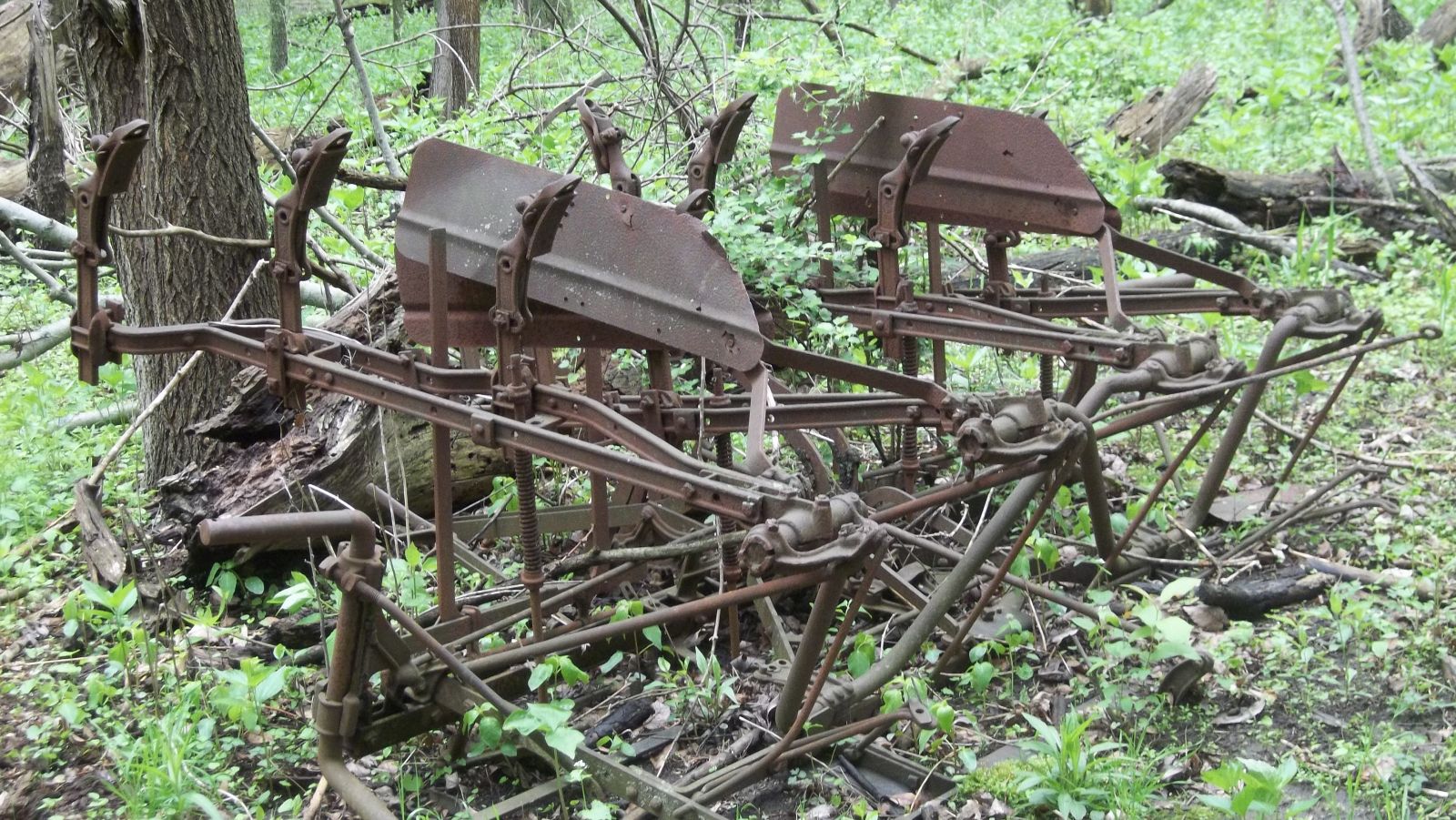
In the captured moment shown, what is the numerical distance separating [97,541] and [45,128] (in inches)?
109

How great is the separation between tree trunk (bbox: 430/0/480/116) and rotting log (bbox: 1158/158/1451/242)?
5.31 meters

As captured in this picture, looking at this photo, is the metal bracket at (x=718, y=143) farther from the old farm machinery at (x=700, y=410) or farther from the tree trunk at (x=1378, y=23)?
the tree trunk at (x=1378, y=23)

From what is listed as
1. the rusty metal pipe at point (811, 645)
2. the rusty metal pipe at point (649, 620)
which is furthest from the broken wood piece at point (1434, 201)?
the rusty metal pipe at point (649, 620)

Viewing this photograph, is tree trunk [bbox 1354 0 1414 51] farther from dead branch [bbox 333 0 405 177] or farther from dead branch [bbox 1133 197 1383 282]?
dead branch [bbox 333 0 405 177]

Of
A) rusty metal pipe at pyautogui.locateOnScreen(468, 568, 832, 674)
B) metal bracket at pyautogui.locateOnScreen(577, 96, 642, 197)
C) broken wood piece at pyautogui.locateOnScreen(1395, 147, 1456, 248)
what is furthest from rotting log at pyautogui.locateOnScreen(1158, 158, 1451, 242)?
rusty metal pipe at pyautogui.locateOnScreen(468, 568, 832, 674)

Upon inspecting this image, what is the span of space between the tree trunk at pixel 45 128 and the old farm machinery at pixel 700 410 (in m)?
2.60

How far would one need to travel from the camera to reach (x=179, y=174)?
494cm

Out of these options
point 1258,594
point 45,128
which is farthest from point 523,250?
point 45,128

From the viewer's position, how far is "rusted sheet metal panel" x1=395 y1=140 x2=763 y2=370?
319 centimetres

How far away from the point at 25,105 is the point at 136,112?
176 inches

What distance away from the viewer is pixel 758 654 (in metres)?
4.16

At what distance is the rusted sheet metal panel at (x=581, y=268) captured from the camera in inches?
126

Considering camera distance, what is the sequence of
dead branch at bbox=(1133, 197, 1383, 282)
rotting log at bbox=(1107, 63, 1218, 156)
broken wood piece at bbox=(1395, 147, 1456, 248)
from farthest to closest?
rotting log at bbox=(1107, 63, 1218, 156)
broken wood piece at bbox=(1395, 147, 1456, 248)
dead branch at bbox=(1133, 197, 1383, 282)

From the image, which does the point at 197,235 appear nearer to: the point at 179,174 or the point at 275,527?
the point at 179,174
